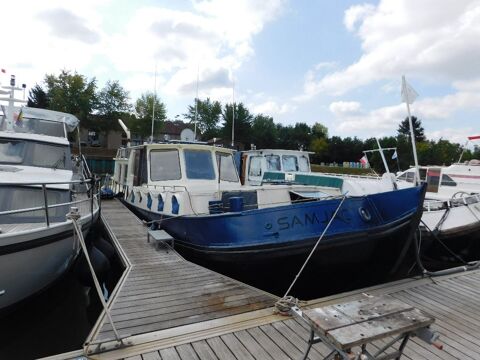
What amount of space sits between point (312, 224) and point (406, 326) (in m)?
2.84

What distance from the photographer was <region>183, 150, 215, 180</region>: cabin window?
829 centimetres

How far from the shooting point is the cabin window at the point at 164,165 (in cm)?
830

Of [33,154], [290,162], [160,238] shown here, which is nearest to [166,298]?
[160,238]

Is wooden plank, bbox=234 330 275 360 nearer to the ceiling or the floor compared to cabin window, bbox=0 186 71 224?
nearer to the floor

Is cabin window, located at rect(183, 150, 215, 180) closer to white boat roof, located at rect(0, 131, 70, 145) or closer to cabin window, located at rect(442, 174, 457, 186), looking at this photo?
white boat roof, located at rect(0, 131, 70, 145)

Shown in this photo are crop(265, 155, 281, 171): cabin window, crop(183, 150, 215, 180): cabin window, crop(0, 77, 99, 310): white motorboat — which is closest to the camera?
crop(0, 77, 99, 310): white motorboat

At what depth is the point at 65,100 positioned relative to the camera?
37.2m

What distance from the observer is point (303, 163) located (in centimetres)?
1454

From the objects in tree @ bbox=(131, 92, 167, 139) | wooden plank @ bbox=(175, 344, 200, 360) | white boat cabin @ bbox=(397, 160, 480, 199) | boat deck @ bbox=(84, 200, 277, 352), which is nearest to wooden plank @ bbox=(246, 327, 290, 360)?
boat deck @ bbox=(84, 200, 277, 352)

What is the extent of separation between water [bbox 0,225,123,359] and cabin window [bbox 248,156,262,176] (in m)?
8.76

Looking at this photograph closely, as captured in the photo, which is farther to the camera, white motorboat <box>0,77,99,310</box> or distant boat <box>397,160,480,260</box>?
distant boat <box>397,160,480,260</box>

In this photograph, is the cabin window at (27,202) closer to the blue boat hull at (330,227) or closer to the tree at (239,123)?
the blue boat hull at (330,227)

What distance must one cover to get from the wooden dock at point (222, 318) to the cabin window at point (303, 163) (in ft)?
29.1

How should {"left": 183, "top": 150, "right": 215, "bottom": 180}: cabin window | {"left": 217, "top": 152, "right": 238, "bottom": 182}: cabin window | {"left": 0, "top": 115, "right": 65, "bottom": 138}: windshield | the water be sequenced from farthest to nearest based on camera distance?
1. {"left": 0, "top": 115, "right": 65, "bottom": 138}: windshield
2. {"left": 217, "top": 152, "right": 238, "bottom": 182}: cabin window
3. {"left": 183, "top": 150, "right": 215, "bottom": 180}: cabin window
4. the water
